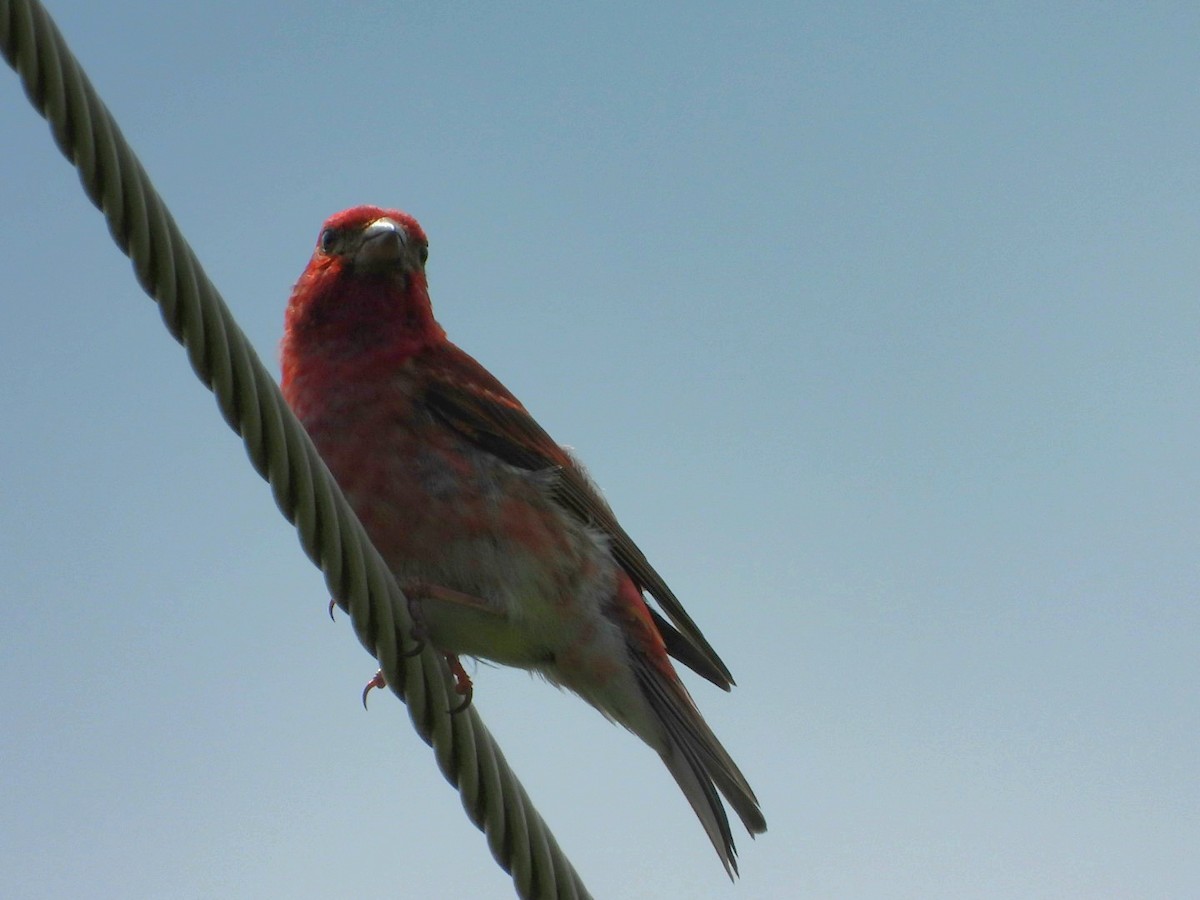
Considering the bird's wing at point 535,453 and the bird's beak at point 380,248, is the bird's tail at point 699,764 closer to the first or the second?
the bird's wing at point 535,453

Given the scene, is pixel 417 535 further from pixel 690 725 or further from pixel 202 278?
pixel 202 278

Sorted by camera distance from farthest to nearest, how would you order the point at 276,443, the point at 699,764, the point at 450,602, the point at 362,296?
the point at 362,296 → the point at 699,764 → the point at 450,602 → the point at 276,443

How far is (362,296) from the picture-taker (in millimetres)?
6145

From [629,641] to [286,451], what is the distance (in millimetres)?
2890

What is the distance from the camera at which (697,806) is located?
579 cm

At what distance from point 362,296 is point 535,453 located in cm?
104

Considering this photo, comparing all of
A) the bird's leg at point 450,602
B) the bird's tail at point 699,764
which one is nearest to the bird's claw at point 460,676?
the bird's leg at point 450,602

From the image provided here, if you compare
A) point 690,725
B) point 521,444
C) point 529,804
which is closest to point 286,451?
point 529,804

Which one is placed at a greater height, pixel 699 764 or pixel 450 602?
pixel 450 602

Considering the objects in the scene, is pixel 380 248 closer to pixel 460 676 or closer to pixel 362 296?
pixel 362 296

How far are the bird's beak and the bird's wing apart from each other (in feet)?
1.53

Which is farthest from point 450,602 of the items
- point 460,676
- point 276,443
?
point 276,443

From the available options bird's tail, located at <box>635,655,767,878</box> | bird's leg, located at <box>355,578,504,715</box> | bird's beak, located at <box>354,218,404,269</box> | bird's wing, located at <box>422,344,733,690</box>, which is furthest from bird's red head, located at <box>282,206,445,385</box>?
bird's tail, located at <box>635,655,767,878</box>

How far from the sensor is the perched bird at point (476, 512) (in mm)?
5281
